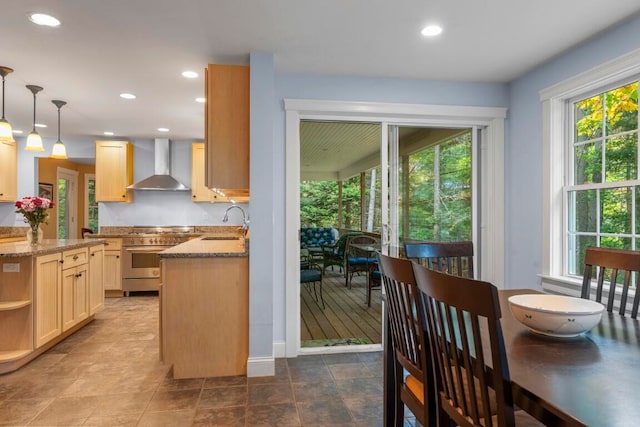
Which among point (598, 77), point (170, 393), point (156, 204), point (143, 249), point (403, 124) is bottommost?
point (170, 393)

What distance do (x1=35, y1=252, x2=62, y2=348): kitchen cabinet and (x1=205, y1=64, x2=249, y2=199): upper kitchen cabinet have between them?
1520 mm

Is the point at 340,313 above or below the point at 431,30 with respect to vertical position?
below

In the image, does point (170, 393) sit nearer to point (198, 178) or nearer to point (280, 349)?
point (280, 349)

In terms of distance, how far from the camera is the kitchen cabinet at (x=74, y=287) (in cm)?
335

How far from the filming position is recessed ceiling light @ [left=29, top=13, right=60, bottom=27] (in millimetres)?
2229

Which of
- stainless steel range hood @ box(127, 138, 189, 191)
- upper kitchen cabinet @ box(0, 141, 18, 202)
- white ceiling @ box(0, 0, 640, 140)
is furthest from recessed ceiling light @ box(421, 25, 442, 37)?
upper kitchen cabinet @ box(0, 141, 18, 202)

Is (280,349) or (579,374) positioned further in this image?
(280,349)

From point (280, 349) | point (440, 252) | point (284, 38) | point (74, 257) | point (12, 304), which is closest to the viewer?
point (440, 252)

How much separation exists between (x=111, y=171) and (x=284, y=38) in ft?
13.8

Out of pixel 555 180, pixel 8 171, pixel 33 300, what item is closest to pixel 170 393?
pixel 33 300

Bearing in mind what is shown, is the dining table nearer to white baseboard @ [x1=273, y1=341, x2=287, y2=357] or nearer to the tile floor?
the tile floor

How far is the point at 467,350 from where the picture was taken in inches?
39.3

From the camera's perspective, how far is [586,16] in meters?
2.26

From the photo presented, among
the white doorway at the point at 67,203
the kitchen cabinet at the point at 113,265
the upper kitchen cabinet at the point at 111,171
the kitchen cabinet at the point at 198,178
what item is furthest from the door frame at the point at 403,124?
the white doorway at the point at 67,203
